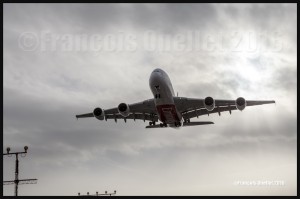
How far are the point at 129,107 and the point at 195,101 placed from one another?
8163 mm

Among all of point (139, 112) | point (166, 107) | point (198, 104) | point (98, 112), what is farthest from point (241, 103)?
point (98, 112)

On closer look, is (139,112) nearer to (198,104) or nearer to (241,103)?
(198,104)

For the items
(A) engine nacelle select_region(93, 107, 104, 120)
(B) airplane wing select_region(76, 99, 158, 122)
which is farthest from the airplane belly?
(A) engine nacelle select_region(93, 107, 104, 120)

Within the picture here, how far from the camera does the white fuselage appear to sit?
39.1m

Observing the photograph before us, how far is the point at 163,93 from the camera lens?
4016 cm

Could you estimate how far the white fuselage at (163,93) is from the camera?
39125 mm

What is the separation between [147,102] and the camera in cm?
4478

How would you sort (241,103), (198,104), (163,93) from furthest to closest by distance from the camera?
(198,104) → (241,103) → (163,93)

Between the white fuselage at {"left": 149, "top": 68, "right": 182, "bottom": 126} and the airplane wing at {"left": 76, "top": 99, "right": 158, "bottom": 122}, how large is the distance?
267 centimetres

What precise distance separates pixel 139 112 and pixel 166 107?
7.31 meters

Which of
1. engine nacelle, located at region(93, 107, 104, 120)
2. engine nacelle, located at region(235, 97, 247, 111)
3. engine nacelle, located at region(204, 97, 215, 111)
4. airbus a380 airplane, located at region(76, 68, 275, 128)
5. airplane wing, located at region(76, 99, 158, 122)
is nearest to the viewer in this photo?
airbus a380 airplane, located at region(76, 68, 275, 128)

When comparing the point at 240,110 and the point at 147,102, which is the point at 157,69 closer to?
the point at 147,102

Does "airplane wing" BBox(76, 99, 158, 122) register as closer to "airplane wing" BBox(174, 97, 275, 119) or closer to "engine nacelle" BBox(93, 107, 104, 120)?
"engine nacelle" BBox(93, 107, 104, 120)

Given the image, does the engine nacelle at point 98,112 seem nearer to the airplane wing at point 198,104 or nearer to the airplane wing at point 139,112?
the airplane wing at point 139,112
